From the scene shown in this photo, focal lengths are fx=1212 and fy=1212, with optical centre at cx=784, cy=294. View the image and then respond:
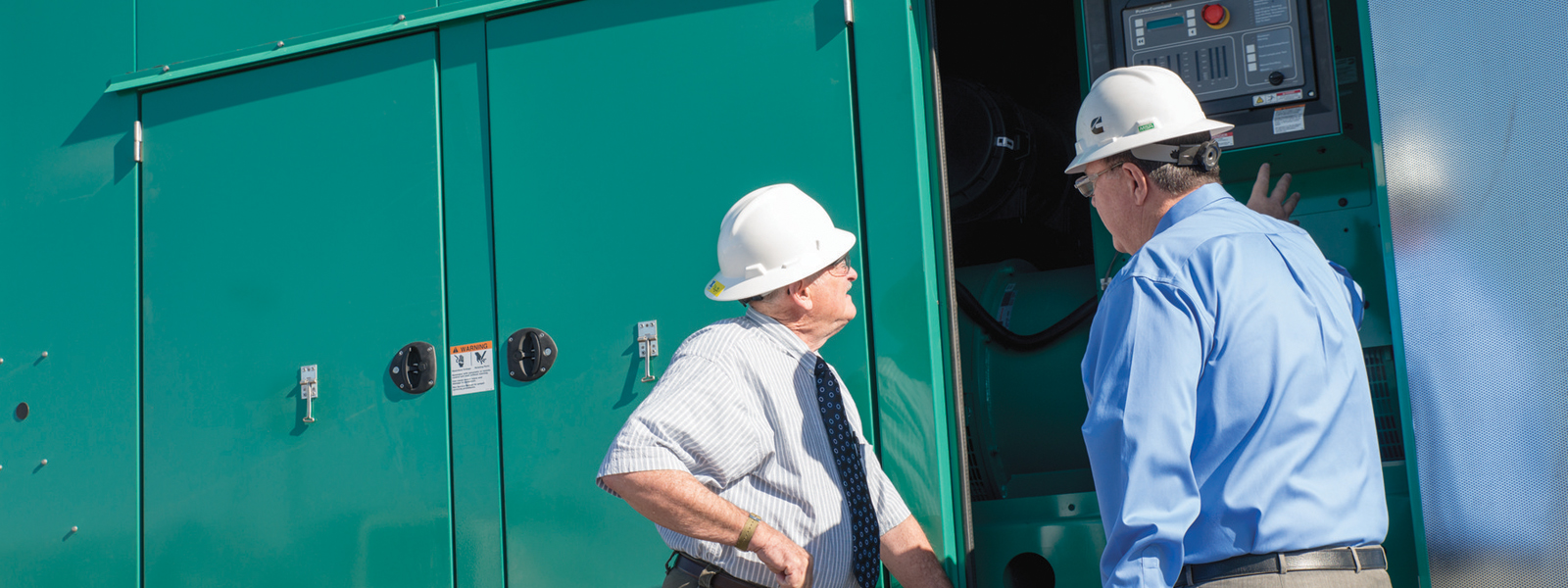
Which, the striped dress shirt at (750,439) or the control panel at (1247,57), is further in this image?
the control panel at (1247,57)

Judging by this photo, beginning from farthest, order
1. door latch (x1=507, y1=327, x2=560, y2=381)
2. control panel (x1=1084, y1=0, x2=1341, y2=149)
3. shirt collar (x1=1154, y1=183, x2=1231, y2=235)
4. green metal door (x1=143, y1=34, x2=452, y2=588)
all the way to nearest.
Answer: green metal door (x1=143, y1=34, x2=452, y2=588) < door latch (x1=507, y1=327, x2=560, y2=381) < control panel (x1=1084, y1=0, x2=1341, y2=149) < shirt collar (x1=1154, y1=183, x2=1231, y2=235)

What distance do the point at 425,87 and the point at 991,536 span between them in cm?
173

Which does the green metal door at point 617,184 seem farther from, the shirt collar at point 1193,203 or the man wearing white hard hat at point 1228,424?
the man wearing white hard hat at point 1228,424

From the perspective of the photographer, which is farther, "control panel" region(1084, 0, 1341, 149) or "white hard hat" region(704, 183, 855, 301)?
"control panel" region(1084, 0, 1341, 149)

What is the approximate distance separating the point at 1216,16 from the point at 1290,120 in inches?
10.6

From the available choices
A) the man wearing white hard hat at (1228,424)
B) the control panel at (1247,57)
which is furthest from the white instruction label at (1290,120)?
the man wearing white hard hat at (1228,424)

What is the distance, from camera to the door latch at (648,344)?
2.70m

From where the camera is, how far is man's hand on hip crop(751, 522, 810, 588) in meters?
2.10

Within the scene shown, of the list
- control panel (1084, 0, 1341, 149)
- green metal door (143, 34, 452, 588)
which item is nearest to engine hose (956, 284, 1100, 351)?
control panel (1084, 0, 1341, 149)

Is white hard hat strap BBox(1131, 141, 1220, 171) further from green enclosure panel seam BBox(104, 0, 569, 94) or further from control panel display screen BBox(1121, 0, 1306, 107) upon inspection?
green enclosure panel seam BBox(104, 0, 569, 94)

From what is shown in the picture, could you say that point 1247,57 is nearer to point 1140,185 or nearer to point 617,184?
point 1140,185

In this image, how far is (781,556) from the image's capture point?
211 cm

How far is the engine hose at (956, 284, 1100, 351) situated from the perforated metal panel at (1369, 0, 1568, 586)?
877 mm

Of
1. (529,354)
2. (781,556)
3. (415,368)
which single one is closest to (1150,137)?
(781,556)
